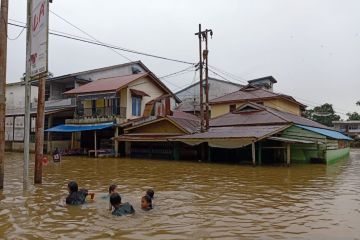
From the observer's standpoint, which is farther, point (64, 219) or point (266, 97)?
point (266, 97)

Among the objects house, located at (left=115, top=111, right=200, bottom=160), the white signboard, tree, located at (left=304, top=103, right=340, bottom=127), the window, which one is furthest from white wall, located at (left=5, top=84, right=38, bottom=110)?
tree, located at (left=304, top=103, right=340, bottom=127)

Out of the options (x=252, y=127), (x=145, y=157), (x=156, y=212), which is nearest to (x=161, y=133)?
(x=145, y=157)

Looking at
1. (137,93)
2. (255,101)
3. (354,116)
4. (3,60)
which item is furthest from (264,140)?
(354,116)

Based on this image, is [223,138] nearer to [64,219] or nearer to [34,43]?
[34,43]

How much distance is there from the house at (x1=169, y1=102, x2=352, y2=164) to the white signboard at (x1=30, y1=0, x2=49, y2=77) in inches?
562

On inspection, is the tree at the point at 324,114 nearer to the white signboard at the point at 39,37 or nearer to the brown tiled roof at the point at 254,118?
the brown tiled roof at the point at 254,118

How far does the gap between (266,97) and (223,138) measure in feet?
44.4

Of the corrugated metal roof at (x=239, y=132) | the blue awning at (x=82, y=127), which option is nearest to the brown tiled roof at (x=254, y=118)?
the corrugated metal roof at (x=239, y=132)

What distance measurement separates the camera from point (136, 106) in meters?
34.7

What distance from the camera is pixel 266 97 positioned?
118 feet

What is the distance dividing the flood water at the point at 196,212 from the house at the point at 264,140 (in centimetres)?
870

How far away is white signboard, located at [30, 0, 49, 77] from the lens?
1053cm

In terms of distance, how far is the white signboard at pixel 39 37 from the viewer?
10.5m

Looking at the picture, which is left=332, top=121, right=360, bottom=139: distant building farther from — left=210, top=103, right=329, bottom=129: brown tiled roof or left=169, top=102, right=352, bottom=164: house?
left=210, top=103, right=329, bottom=129: brown tiled roof
